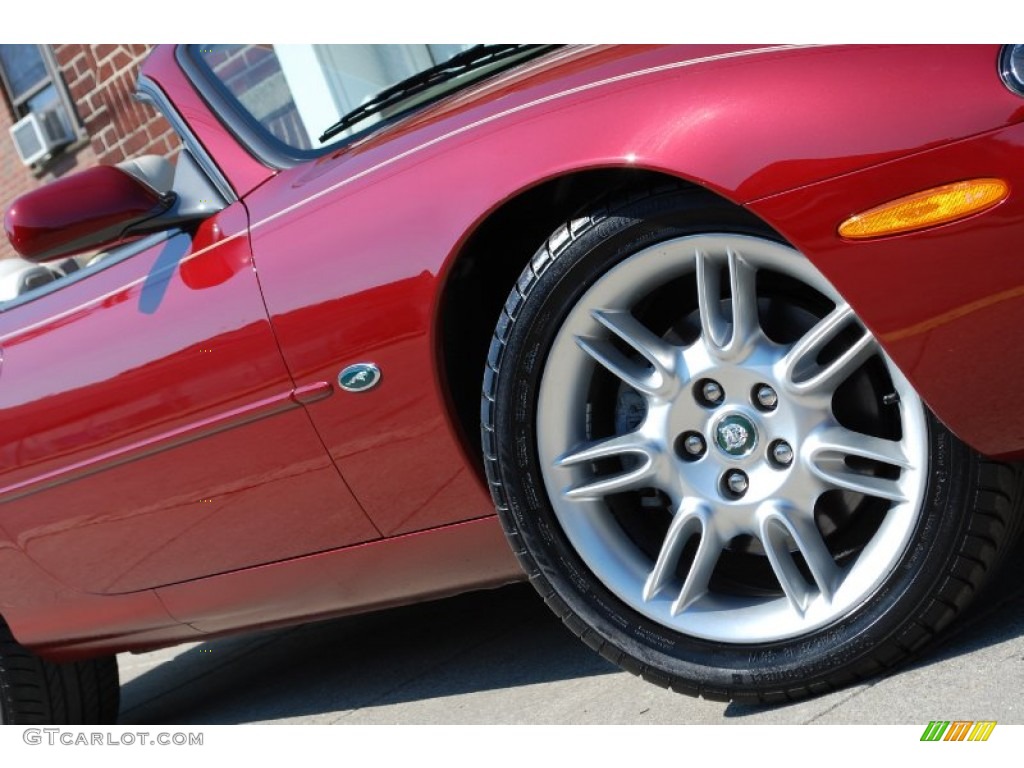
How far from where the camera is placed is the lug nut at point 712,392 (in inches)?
80.1

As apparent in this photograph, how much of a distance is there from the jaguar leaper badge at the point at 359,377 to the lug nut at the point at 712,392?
58 centimetres

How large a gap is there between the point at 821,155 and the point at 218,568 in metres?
1.53

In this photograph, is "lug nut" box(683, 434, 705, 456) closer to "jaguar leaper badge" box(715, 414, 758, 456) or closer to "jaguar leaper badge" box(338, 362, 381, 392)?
"jaguar leaper badge" box(715, 414, 758, 456)

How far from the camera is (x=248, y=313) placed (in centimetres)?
240

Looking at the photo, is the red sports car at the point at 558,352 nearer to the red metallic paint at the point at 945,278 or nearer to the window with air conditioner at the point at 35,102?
the red metallic paint at the point at 945,278

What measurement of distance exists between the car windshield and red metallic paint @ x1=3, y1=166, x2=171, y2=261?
12.4 inches

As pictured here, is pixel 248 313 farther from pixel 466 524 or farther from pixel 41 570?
pixel 41 570

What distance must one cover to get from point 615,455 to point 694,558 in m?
0.21

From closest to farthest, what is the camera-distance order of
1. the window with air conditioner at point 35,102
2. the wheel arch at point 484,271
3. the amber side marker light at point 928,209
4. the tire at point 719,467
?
the amber side marker light at point 928,209
the tire at point 719,467
the wheel arch at point 484,271
the window with air conditioner at point 35,102

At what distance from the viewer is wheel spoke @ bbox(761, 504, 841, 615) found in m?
1.99

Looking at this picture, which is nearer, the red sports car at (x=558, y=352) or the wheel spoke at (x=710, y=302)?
the red sports car at (x=558, y=352)

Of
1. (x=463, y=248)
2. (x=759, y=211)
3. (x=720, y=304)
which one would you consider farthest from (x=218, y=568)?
(x=759, y=211)
